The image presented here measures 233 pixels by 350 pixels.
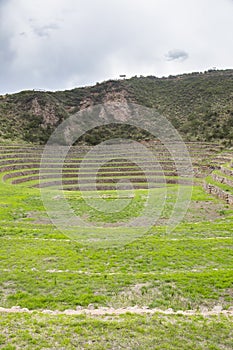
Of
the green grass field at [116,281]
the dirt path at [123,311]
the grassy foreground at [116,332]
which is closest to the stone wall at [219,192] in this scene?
the green grass field at [116,281]

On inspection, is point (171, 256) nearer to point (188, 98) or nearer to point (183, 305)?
point (183, 305)

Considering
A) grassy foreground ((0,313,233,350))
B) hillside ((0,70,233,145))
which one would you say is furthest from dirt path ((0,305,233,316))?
hillside ((0,70,233,145))

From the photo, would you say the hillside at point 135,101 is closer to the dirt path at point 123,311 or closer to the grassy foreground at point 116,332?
the dirt path at point 123,311

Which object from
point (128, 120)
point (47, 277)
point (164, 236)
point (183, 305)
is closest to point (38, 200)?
point (164, 236)

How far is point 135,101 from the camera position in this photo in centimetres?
7800

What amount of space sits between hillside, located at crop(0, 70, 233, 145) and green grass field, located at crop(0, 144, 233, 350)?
1512 inches

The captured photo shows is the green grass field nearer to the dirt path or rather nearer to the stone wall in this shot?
the dirt path

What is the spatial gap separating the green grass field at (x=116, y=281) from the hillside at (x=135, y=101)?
38.4 metres

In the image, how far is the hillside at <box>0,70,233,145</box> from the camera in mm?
58906

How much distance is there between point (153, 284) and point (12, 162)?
31572 millimetres

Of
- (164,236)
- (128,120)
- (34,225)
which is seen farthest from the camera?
(128,120)

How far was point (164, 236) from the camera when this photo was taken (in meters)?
15.5

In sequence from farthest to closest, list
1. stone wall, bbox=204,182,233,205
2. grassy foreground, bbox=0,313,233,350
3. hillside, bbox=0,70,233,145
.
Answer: hillside, bbox=0,70,233,145, stone wall, bbox=204,182,233,205, grassy foreground, bbox=0,313,233,350

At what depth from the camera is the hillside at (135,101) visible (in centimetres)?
5891
